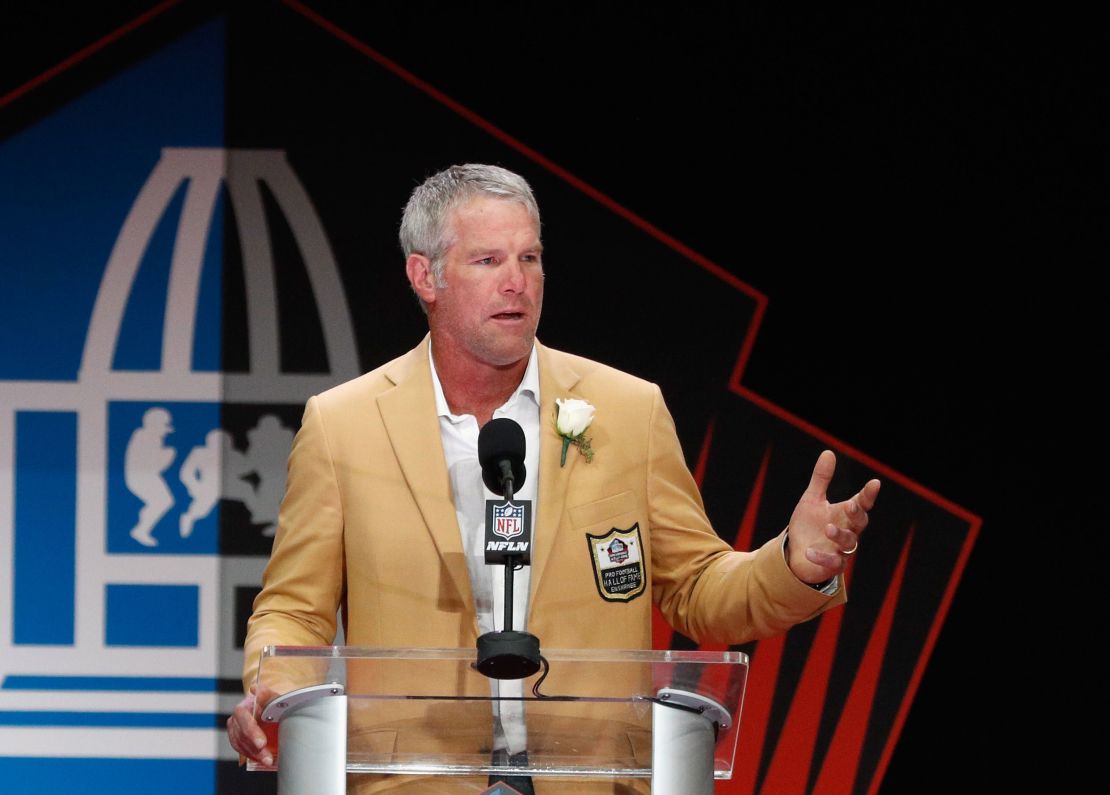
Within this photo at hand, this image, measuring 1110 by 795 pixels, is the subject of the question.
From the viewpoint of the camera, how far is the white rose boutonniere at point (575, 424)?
2.63 meters

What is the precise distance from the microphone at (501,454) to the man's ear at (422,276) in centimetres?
80

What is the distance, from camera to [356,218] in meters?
4.09

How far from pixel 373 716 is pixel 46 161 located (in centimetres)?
285

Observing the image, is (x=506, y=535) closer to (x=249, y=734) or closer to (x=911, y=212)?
(x=249, y=734)

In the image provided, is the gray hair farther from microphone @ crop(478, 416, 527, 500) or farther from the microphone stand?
the microphone stand

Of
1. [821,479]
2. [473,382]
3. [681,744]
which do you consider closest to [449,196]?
[473,382]

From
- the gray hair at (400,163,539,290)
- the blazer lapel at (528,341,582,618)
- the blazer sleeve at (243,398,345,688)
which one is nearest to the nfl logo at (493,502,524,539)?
the blazer lapel at (528,341,582,618)

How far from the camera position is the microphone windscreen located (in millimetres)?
2018

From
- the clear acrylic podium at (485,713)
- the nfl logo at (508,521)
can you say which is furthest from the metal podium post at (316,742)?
the nfl logo at (508,521)

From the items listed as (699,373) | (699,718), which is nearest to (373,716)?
(699,718)

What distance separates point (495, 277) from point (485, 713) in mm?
1043

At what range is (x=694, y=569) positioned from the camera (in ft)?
8.84

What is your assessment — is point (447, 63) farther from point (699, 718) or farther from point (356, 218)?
point (699, 718)

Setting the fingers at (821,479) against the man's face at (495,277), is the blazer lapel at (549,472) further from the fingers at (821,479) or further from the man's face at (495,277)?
the fingers at (821,479)
